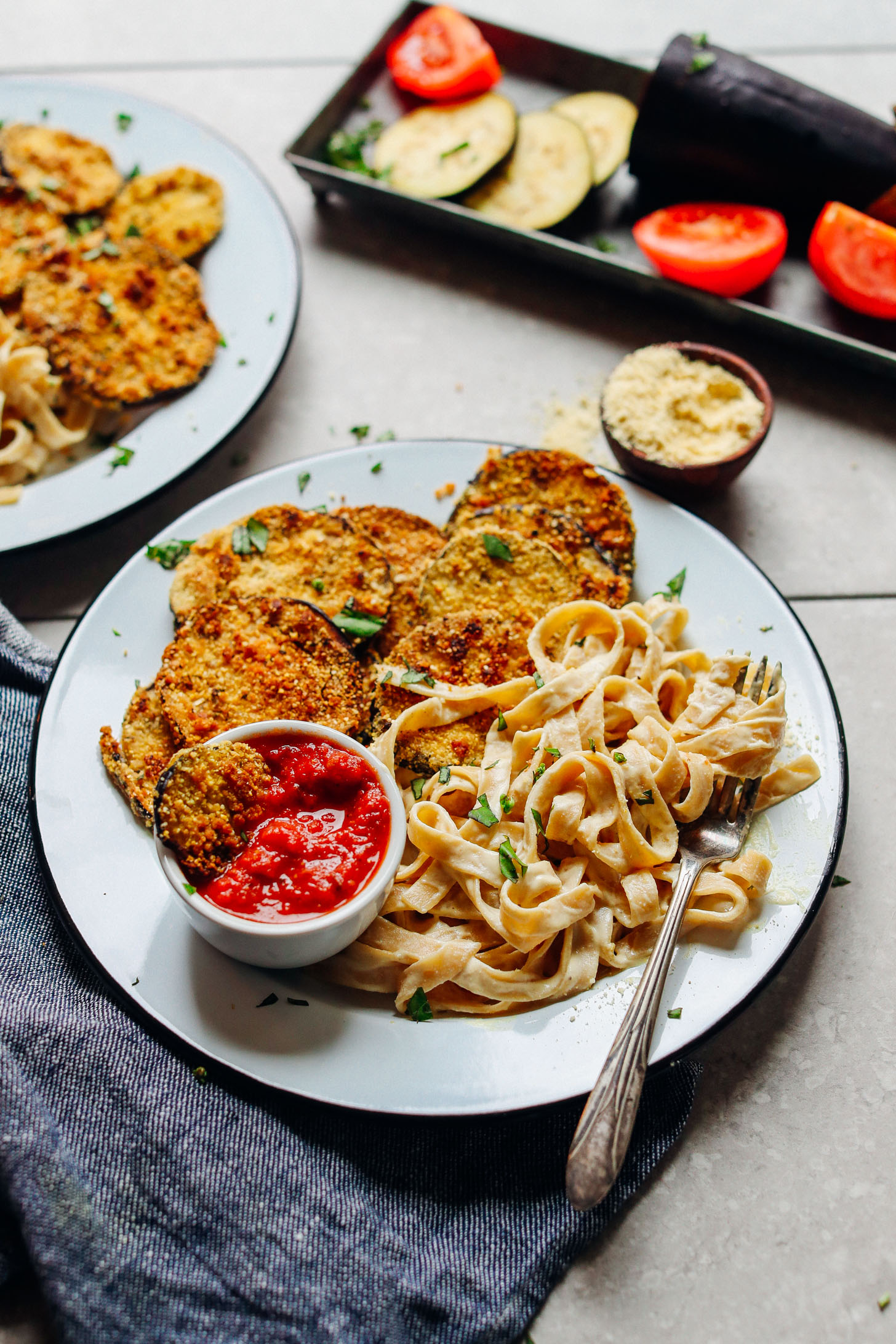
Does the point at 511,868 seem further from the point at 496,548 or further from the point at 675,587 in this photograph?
the point at 675,587

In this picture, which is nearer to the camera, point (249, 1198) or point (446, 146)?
point (249, 1198)

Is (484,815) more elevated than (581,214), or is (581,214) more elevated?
(581,214)

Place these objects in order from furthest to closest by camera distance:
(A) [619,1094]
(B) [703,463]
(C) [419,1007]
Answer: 1. (B) [703,463]
2. (C) [419,1007]
3. (A) [619,1094]

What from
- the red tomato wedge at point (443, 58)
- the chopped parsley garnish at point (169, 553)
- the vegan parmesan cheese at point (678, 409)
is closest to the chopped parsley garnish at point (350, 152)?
the red tomato wedge at point (443, 58)

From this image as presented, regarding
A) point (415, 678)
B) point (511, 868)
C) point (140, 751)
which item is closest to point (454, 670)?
point (415, 678)

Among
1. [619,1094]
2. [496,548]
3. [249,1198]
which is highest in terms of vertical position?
[496,548]

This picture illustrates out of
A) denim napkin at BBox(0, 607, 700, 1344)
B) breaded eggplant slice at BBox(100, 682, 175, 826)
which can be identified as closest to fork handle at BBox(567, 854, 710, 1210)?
denim napkin at BBox(0, 607, 700, 1344)

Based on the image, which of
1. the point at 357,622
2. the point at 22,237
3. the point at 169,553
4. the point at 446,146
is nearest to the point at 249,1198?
the point at 357,622

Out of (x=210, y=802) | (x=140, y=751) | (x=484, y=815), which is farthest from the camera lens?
(x=140, y=751)

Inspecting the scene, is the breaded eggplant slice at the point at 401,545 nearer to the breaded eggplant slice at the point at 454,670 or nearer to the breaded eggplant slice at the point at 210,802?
the breaded eggplant slice at the point at 454,670
